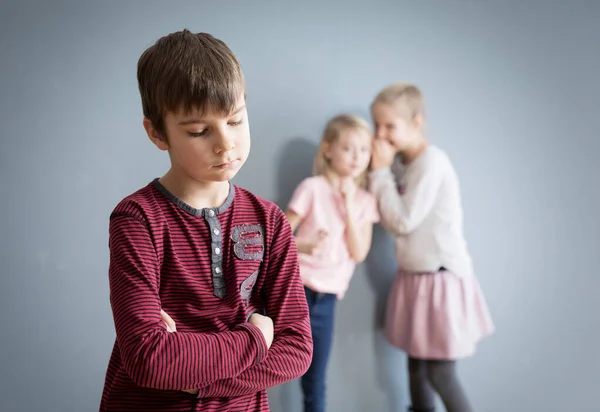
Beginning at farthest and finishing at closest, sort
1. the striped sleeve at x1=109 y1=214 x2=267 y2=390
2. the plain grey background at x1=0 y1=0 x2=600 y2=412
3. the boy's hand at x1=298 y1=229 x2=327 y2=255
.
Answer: the boy's hand at x1=298 y1=229 x2=327 y2=255, the plain grey background at x1=0 y1=0 x2=600 y2=412, the striped sleeve at x1=109 y1=214 x2=267 y2=390

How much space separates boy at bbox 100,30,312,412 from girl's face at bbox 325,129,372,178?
0.91 metres

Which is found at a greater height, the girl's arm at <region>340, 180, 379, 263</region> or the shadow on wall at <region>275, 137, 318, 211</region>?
the shadow on wall at <region>275, 137, 318, 211</region>

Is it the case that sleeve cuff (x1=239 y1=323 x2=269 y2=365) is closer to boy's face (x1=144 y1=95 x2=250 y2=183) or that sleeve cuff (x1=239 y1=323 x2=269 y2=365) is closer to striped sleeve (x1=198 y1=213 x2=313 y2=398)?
striped sleeve (x1=198 y1=213 x2=313 y2=398)

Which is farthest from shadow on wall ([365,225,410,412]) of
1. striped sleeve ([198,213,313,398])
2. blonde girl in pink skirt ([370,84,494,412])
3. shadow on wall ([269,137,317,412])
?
striped sleeve ([198,213,313,398])

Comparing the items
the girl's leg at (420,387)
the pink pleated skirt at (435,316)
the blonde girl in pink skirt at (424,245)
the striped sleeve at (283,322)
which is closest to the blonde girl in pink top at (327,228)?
the blonde girl in pink skirt at (424,245)

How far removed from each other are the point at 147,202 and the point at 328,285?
1.03 metres

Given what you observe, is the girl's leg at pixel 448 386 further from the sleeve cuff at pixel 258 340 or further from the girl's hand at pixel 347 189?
the sleeve cuff at pixel 258 340

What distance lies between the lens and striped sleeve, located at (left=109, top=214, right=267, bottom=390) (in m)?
0.89

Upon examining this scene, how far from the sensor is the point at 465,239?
2322mm

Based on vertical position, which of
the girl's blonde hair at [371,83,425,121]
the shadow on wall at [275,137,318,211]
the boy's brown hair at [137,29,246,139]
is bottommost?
the shadow on wall at [275,137,318,211]

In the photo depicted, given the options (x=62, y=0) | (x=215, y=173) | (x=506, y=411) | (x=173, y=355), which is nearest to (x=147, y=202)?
(x=215, y=173)

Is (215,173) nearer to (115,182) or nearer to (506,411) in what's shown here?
(115,182)

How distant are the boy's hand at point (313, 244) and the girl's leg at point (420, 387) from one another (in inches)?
21.4

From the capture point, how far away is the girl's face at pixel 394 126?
202 cm
